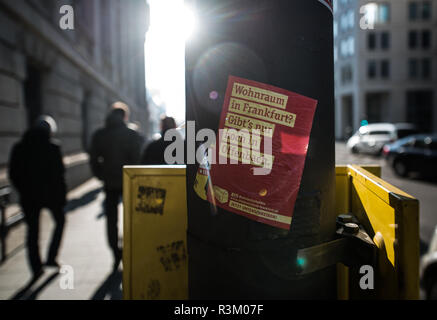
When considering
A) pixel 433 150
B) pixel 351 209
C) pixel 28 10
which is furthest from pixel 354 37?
pixel 351 209

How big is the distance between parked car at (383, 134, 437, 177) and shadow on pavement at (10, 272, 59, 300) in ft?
39.1

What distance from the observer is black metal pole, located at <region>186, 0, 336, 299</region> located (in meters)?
1.32

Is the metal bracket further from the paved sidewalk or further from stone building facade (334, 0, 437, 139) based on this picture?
stone building facade (334, 0, 437, 139)

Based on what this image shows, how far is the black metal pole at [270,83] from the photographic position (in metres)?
1.32

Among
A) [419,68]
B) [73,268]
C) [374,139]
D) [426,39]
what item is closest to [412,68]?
[419,68]

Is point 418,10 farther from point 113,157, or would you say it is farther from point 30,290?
point 30,290

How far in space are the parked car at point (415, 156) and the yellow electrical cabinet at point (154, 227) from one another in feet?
39.3

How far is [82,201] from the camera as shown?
9.10 meters

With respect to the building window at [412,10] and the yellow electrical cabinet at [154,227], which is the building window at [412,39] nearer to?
the building window at [412,10]

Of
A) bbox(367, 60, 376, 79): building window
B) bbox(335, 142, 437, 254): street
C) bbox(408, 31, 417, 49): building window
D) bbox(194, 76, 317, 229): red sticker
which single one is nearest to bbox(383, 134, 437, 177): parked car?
bbox(335, 142, 437, 254): street

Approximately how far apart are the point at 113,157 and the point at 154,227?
265cm

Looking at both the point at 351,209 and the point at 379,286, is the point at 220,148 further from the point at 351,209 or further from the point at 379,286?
the point at 351,209

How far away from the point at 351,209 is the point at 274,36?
1.29m

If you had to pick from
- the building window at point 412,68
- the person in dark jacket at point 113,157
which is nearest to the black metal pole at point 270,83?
the person in dark jacket at point 113,157
